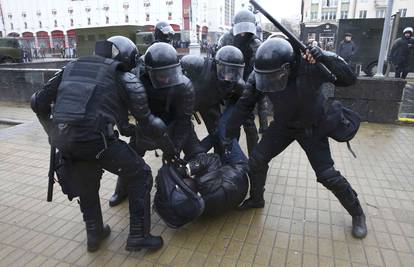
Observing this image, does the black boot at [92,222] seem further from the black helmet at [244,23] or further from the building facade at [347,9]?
the building facade at [347,9]

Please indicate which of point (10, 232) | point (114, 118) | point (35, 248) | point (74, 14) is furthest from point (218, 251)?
point (74, 14)

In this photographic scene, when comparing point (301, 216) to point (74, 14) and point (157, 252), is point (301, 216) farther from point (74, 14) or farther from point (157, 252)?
point (74, 14)

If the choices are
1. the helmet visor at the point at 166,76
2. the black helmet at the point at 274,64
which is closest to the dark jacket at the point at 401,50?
the black helmet at the point at 274,64

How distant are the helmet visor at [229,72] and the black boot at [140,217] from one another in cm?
140

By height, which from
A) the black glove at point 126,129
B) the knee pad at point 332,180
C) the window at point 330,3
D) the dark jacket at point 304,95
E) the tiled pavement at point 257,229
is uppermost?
the window at point 330,3

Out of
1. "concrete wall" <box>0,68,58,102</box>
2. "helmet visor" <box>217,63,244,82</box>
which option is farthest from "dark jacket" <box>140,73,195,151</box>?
"concrete wall" <box>0,68,58,102</box>

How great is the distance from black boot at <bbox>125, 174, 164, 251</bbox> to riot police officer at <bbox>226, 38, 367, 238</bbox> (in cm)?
101

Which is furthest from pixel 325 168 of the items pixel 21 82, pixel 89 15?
pixel 89 15

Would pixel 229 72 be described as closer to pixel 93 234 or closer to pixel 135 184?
pixel 135 184

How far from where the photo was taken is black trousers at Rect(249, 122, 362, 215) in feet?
9.01

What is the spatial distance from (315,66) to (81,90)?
1733mm

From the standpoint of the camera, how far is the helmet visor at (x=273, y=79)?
97.0 inches

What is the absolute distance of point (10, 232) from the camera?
3.07 meters

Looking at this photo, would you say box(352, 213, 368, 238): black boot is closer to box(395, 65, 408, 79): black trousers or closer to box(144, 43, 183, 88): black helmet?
box(144, 43, 183, 88): black helmet
